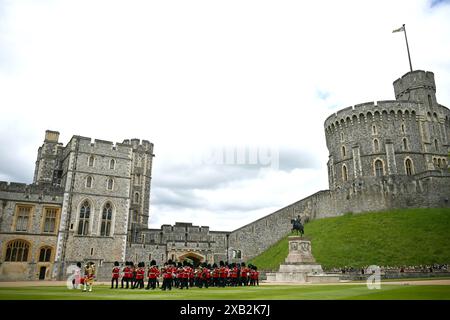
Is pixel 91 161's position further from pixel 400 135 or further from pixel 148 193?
pixel 400 135

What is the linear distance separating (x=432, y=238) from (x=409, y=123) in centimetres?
2424

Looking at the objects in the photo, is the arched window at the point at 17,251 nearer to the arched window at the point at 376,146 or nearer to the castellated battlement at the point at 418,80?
the arched window at the point at 376,146

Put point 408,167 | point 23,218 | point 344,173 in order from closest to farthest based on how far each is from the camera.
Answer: point 23,218 < point 408,167 < point 344,173

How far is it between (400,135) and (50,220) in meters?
49.4

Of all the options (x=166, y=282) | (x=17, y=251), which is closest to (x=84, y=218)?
(x=17, y=251)

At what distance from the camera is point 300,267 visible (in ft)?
86.3

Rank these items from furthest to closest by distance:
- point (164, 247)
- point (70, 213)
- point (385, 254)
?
1. point (164, 247)
2. point (70, 213)
3. point (385, 254)

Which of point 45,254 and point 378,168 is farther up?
point 378,168

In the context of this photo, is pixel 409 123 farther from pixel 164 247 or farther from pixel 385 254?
pixel 164 247

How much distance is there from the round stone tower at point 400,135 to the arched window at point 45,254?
134 ft

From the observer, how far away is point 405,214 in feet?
129
